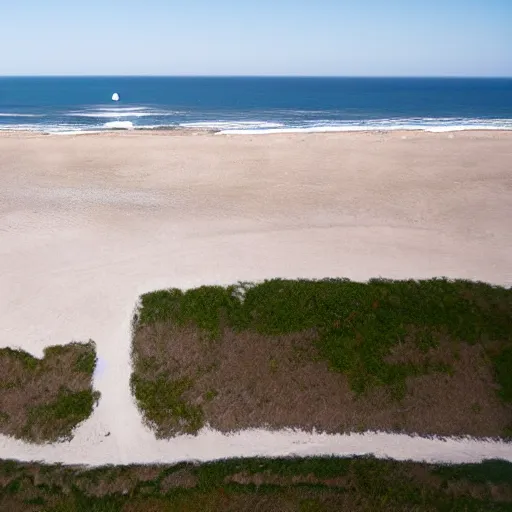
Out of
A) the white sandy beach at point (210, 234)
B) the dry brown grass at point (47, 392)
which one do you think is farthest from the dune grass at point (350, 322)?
the dry brown grass at point (47, 392)

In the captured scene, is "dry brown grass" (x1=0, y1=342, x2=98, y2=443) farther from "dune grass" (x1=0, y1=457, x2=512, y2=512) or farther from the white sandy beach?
"dune grass" (x1=0, y1=457, x2=512, y2=512)

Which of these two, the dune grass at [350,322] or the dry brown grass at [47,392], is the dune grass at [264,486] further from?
the dune grass at [350,322]

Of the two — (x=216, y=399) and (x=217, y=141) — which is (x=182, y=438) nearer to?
(x=216, y=399)

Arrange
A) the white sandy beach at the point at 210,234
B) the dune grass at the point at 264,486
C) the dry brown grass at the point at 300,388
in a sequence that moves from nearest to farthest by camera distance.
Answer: the dune grass at the point at 264,486
the white sandy beach at the point at 210,234
the dry brown grass at the point at 300,388

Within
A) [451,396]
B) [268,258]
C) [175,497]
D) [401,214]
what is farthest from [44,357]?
[401,214]

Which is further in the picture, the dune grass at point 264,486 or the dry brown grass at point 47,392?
the dry brown grass at point 47,392
